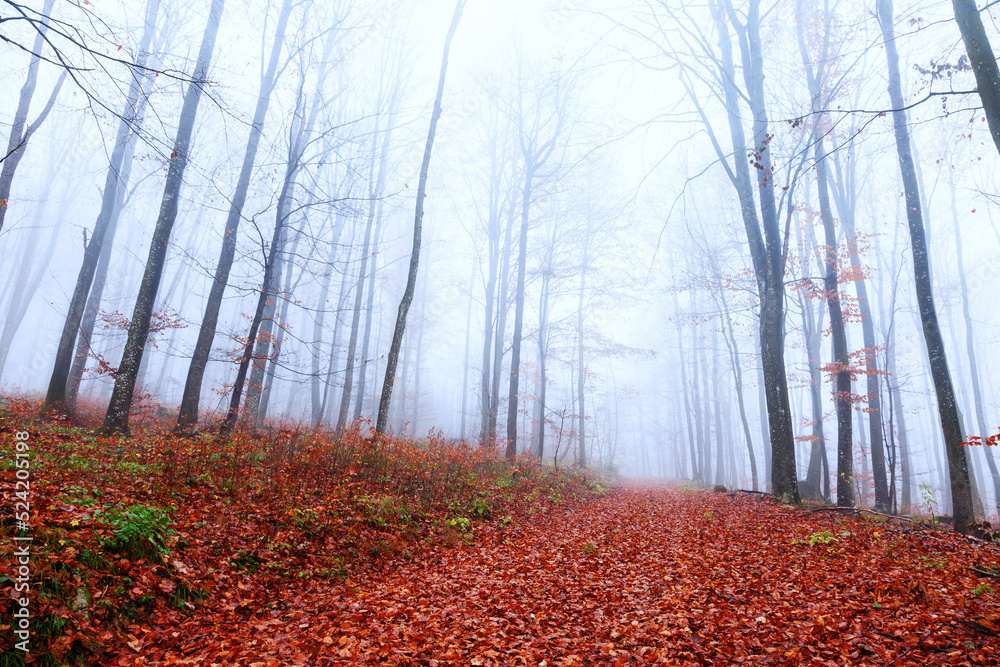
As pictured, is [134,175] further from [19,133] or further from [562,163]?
[562,163]

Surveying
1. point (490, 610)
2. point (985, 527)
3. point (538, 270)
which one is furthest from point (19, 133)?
point (985, 527)

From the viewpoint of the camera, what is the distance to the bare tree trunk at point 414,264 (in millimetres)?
9953

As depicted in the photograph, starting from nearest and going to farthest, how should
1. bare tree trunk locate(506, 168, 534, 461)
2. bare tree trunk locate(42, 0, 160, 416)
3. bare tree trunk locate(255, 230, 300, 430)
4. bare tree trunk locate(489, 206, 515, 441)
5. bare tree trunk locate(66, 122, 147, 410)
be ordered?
bare tree trunk locate(42, 0, 160, 416)
bare tree trunk locate(66, 122, 147, 410)
bare tree trunk locate(255, 230, 300, 430)
bare tree trunk locate(506, 168, 534, 461)
bare tree trunk locate(489, 206, 515, 441)

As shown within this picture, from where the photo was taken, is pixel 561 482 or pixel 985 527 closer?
pixel 985 527

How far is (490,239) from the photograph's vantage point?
18.4m

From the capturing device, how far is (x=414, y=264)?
10852 millimetres

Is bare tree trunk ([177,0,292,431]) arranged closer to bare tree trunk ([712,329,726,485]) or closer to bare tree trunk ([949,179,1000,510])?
bare tree trunk ([712,329,726,485])

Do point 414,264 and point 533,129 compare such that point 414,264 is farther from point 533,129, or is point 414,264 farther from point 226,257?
point 533,129

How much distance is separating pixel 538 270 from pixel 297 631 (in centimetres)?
1596

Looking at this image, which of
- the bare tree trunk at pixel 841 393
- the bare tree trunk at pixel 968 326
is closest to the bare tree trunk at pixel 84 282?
the bare tree trunk at pixel 841 393

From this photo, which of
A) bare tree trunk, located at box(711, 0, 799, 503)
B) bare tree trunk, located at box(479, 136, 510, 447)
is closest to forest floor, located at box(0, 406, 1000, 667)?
bare tree trunk, located at box(711, 0, 799, 503)

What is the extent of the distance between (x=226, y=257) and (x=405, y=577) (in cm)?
956

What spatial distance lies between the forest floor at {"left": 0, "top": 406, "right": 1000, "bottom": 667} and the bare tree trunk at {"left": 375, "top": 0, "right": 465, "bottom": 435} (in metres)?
1.99

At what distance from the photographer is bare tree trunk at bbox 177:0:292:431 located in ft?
33.6
